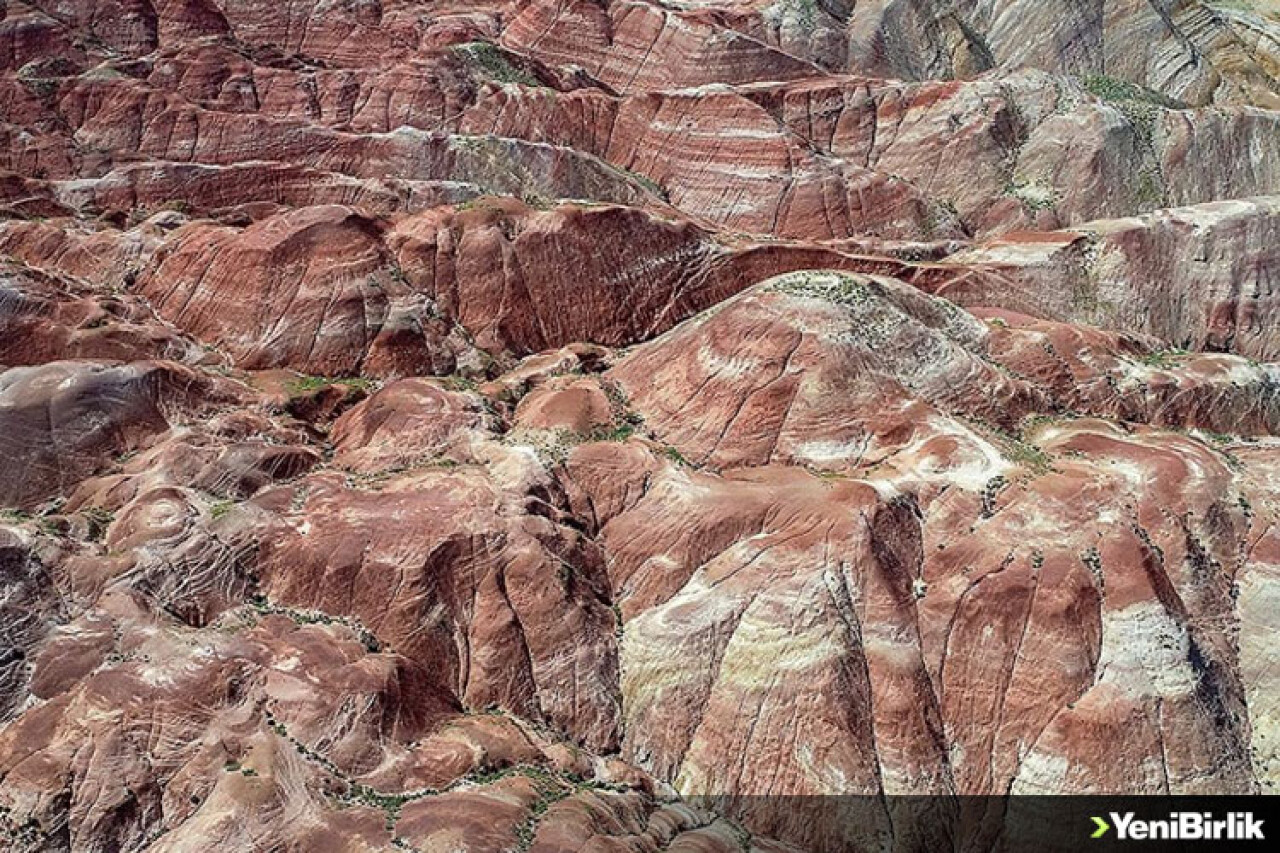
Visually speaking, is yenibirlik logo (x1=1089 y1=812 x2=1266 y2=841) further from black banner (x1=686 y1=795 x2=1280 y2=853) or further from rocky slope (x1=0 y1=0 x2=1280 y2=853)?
rocky slope (x1=0 y1=0 x2=1280 y2=853)

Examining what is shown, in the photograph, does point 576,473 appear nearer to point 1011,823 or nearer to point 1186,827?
point 1011,823

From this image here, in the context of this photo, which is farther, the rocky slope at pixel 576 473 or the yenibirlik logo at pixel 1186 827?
the yenibirlik logo at pixel 1186 827

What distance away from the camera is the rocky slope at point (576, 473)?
23.5 meters

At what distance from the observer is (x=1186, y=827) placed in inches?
949

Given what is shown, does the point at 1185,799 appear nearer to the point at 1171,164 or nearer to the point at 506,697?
the point at 506,697

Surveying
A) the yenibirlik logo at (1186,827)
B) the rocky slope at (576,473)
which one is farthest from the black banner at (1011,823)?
the rocky slope at (576,473)

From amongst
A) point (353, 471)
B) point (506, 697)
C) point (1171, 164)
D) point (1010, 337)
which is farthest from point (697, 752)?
point (1171, 164)

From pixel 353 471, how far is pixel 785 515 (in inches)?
465

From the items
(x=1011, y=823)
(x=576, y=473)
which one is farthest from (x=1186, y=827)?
(x=576, y=473)

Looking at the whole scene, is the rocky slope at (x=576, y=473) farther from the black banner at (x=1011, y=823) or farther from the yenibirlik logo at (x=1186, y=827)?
the yenibirlik logo at (x=1186, y=827)

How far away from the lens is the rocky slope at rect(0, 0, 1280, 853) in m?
23.5

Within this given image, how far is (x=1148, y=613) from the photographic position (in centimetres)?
2541

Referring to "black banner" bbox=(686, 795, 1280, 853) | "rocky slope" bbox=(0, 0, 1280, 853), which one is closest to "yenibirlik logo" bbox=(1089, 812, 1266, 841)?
"black banner" bbox=(686, 795, 1280, 853)

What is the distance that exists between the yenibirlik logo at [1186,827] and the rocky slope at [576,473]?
728mm
